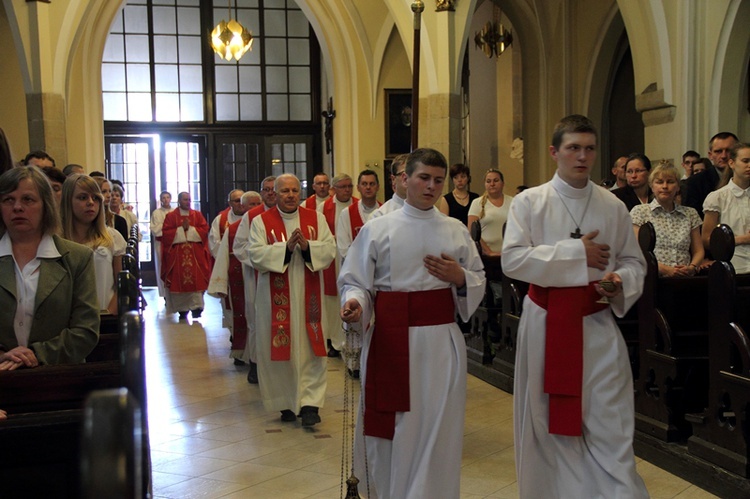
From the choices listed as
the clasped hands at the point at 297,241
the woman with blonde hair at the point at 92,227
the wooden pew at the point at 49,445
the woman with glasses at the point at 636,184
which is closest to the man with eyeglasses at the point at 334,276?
the clasped hands at the point at 297,241

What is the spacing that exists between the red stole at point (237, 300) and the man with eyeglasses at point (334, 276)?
0.86 m

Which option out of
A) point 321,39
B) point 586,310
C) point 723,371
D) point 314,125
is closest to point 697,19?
point 723,371

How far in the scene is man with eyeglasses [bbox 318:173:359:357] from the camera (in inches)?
358

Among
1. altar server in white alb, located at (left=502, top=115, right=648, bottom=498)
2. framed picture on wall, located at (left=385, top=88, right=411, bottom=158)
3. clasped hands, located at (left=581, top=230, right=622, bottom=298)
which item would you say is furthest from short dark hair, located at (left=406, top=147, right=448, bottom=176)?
framed picture on wall, located at (left=385, top=88, right=411, bottom=158)

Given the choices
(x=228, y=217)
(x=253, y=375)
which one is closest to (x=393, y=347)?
(x=253, y=375)

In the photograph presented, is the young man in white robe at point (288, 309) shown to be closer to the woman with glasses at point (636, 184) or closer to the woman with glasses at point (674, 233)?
the woman with glasses at point (636, 184)

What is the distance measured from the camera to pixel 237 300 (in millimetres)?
9102

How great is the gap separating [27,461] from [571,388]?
7.39 ft

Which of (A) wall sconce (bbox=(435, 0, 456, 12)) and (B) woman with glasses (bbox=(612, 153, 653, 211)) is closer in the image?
(B) woman with glasses (bbox=(612, 153, 653, 211))

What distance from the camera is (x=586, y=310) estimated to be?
393 cm

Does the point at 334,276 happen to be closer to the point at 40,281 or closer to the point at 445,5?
the point at 445,5

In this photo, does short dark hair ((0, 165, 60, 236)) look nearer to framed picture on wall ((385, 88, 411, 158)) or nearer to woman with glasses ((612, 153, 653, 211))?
woman with glasses ((612, 153, 653, 211))

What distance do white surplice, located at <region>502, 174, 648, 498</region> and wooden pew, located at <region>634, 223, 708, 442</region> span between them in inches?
55.4

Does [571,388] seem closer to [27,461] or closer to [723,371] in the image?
[723,371]
